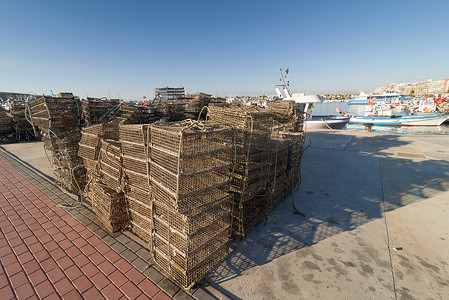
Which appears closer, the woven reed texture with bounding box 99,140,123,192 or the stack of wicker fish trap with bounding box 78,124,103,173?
the woven reed texture with bounding box 99,140,123,192

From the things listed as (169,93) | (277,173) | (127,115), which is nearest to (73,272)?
(277,173)

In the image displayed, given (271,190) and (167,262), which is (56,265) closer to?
(167,262)

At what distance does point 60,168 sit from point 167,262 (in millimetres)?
5382

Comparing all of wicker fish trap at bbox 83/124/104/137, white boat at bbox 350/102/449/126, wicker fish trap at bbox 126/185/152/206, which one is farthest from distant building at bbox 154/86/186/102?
white boat at bbox 350/102/449/126

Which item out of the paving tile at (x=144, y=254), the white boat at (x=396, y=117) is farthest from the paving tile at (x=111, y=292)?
the white boat at (x=396, y=117)

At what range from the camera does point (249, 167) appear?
4.16 metres

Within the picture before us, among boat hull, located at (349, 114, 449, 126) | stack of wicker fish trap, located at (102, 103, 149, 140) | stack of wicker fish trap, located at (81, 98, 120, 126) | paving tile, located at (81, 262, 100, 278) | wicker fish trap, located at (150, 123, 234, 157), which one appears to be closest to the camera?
wicker fish trap, located at (150, 123, 234, 157)

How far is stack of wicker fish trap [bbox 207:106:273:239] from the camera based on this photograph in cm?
411

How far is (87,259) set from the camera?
361cm

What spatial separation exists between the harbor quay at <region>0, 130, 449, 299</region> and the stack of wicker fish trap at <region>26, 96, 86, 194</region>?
0.60 m

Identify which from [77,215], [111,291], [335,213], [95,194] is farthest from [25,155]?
[335,213]

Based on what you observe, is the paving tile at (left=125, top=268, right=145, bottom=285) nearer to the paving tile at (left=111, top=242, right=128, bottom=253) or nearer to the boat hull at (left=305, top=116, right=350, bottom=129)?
the paving tile at (left=111, top=242, right=128, bottom=253)

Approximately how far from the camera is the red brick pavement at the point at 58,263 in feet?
9.77

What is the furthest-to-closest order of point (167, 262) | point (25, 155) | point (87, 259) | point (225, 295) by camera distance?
point (25, 155) → point (87, 259) → point (167, 262) → point (225, 295)
